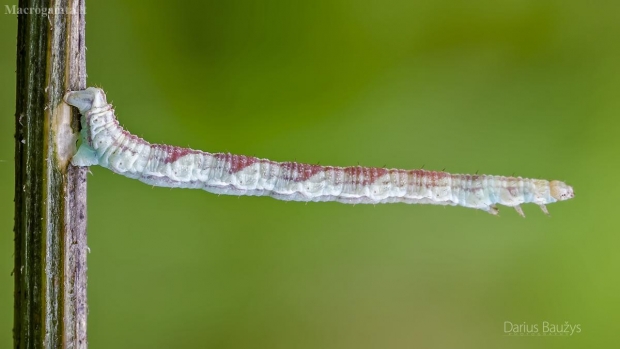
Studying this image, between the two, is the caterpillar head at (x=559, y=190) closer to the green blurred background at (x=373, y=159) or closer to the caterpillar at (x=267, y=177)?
the caterpillar at (x=267, y=177)

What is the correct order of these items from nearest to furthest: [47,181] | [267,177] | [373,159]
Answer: [47,181] < [267,177] < [373,159]

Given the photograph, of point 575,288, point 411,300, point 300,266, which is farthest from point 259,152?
point 575,288

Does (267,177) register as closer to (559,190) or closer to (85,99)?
(85,99)

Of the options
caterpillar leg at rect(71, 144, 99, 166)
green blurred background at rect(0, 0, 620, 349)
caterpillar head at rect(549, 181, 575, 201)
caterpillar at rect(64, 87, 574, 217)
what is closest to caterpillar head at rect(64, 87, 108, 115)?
caterpillar at rect(64, 87, 574, 217)

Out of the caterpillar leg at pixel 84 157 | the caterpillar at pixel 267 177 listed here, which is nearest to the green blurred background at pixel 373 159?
the caterpillar at pixel 267 177

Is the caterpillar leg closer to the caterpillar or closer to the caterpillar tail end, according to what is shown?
the caterpillar

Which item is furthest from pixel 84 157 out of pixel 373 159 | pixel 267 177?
pixel 373 159
